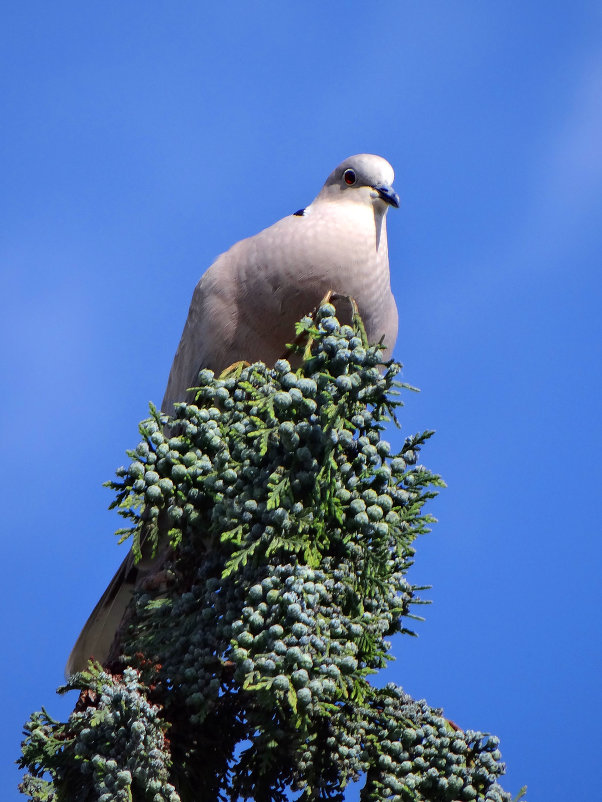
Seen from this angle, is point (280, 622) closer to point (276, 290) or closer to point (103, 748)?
point (103, 748)

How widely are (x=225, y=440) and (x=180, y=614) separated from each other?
1.66 feet

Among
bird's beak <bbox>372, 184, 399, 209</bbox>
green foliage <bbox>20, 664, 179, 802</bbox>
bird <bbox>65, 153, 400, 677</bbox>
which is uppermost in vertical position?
bird's beak <bbox>372, 184, 399, 209</bbox>

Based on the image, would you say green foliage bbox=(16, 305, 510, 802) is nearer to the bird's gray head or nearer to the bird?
the bird

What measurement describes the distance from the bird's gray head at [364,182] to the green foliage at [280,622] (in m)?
1.33

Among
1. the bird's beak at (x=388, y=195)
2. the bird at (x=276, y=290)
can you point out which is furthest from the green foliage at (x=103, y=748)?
the bird's beak at (x=388, y=195)

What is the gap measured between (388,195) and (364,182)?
0.13 metres

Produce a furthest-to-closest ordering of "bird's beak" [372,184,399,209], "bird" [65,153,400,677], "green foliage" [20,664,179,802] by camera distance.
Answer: "bird's beak" [372,184,399,209], "bird" [65,153,400,677], "green foliage" [20,664,179,802]

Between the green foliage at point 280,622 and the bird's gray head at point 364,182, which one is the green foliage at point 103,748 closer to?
the green foliage at point 280,622

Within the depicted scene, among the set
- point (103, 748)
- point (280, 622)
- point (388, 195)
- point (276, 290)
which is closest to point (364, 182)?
point (388, 195)

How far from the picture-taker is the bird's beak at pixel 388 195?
379cm

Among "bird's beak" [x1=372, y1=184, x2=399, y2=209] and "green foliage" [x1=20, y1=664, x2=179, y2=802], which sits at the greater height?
"bird's beak" [x1=372, y1=184, x2=399, y2=209]

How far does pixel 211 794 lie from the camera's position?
2477 mm

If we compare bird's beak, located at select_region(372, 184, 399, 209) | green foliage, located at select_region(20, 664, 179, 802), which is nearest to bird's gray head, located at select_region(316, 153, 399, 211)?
bird's beak, located at select_region(372, 184, 399, 209)

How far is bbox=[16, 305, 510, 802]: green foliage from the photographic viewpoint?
7.36 feet
